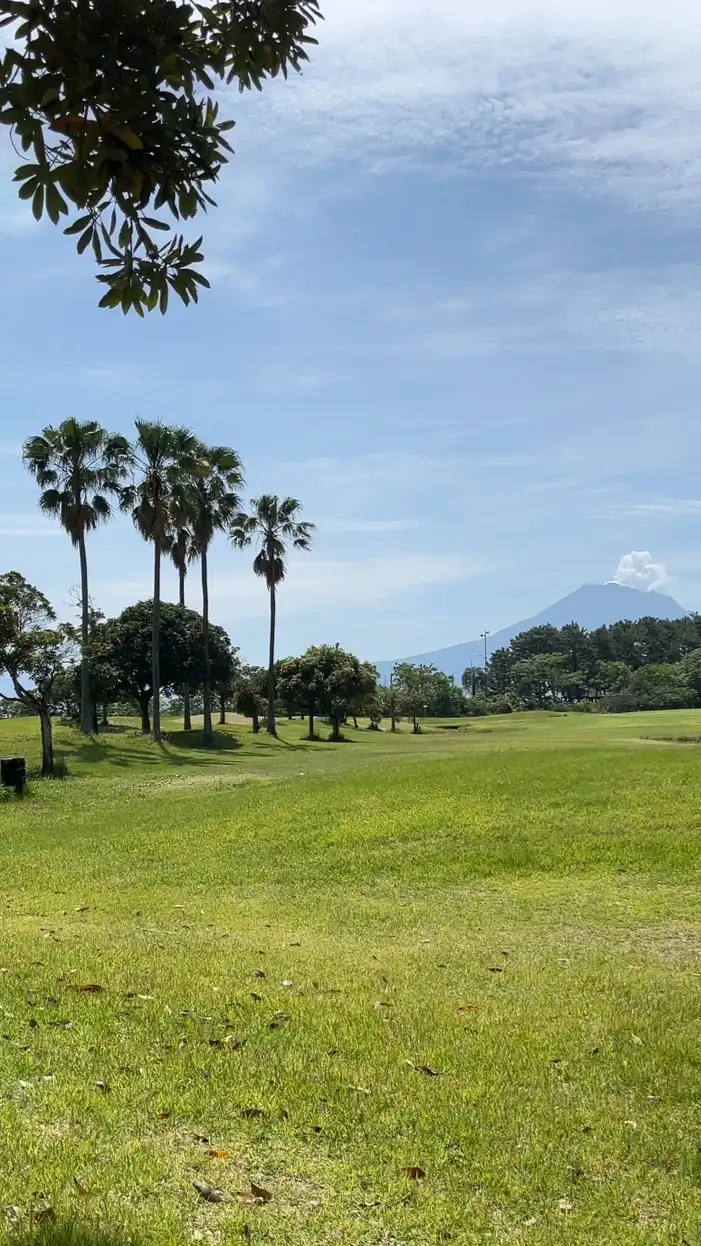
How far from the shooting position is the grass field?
12.6ft

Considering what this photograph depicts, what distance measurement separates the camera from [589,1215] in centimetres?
385

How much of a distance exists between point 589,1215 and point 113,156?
4360 millimetres

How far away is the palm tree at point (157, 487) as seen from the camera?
144 feet

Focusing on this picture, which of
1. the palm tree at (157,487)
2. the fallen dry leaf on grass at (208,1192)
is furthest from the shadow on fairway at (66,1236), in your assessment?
the palm tree at (157,487)

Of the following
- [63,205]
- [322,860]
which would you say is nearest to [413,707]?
[322,860]

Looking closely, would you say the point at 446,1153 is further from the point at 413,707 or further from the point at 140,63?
the point at 413,707

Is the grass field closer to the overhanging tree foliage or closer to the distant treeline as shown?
the overhanging tree foliage

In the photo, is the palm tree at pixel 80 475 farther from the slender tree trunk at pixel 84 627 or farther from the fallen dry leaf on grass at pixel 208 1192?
the fallen dry leaf on grass at pixel 208 1192

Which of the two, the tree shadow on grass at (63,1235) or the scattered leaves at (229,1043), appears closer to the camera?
the tree shadow on grass at (63,1235)

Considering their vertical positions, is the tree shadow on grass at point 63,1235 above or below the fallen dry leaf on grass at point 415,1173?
above

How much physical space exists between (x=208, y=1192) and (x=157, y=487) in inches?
1670

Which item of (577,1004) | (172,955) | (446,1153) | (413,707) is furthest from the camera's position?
(413,707)

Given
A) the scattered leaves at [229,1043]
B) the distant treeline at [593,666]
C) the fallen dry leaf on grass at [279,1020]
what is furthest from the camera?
the distant treeline at [593,666]

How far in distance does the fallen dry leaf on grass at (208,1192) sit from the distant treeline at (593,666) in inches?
4117
